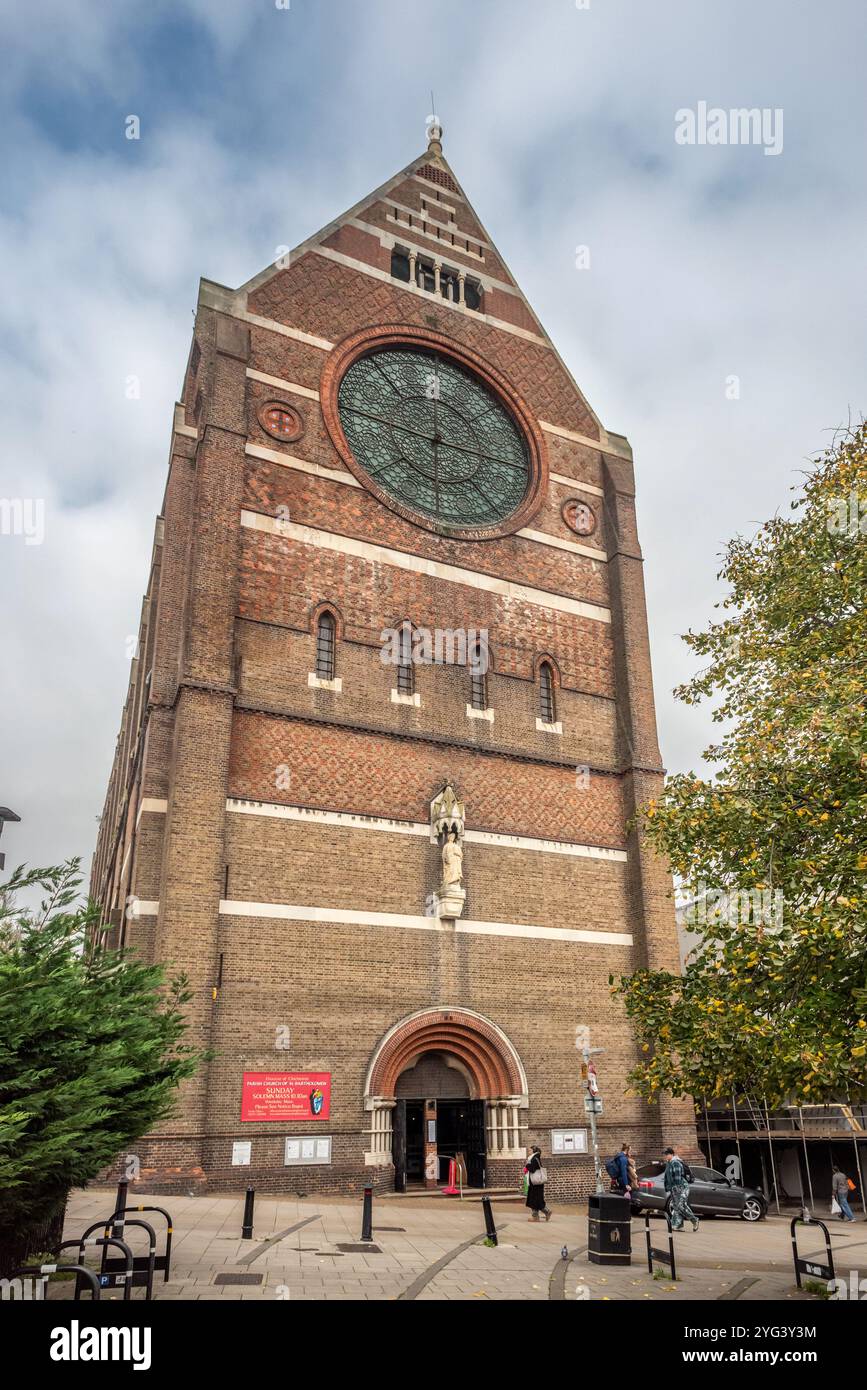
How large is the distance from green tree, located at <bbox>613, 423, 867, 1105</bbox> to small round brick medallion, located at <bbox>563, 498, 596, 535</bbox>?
43.7 feet

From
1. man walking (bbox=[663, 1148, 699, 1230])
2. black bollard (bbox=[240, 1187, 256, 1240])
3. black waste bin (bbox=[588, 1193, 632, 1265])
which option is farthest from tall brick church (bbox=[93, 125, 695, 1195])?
black waste bin (bbox=[588, 1193, 632, 1265])

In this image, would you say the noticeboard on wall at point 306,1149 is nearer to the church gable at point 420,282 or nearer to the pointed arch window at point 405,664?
the pointed arch window at point 405,664

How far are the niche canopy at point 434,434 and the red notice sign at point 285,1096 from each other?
1284 centimetres

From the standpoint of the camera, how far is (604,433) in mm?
28172

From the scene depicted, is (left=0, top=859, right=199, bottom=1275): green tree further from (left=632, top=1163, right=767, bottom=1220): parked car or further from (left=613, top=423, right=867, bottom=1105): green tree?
(left=632, top=1163, right=767, bottom=1220): parked car

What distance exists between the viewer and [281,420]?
74.8 feet

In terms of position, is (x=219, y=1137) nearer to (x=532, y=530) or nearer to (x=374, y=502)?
(x=374, y=502)

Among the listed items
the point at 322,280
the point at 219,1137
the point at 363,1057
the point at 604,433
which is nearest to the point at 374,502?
the point at 322,280

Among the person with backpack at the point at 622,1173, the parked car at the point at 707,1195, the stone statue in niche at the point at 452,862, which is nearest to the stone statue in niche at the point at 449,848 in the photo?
the stone statue in niche at the point at 452,862

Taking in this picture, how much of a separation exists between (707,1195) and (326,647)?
44.4 ft

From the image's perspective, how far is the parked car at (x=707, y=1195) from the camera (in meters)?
18.3

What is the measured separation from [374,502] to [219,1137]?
552 inches

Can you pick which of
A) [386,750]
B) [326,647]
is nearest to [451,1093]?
[386,750]

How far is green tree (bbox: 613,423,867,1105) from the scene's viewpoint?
909 cm
